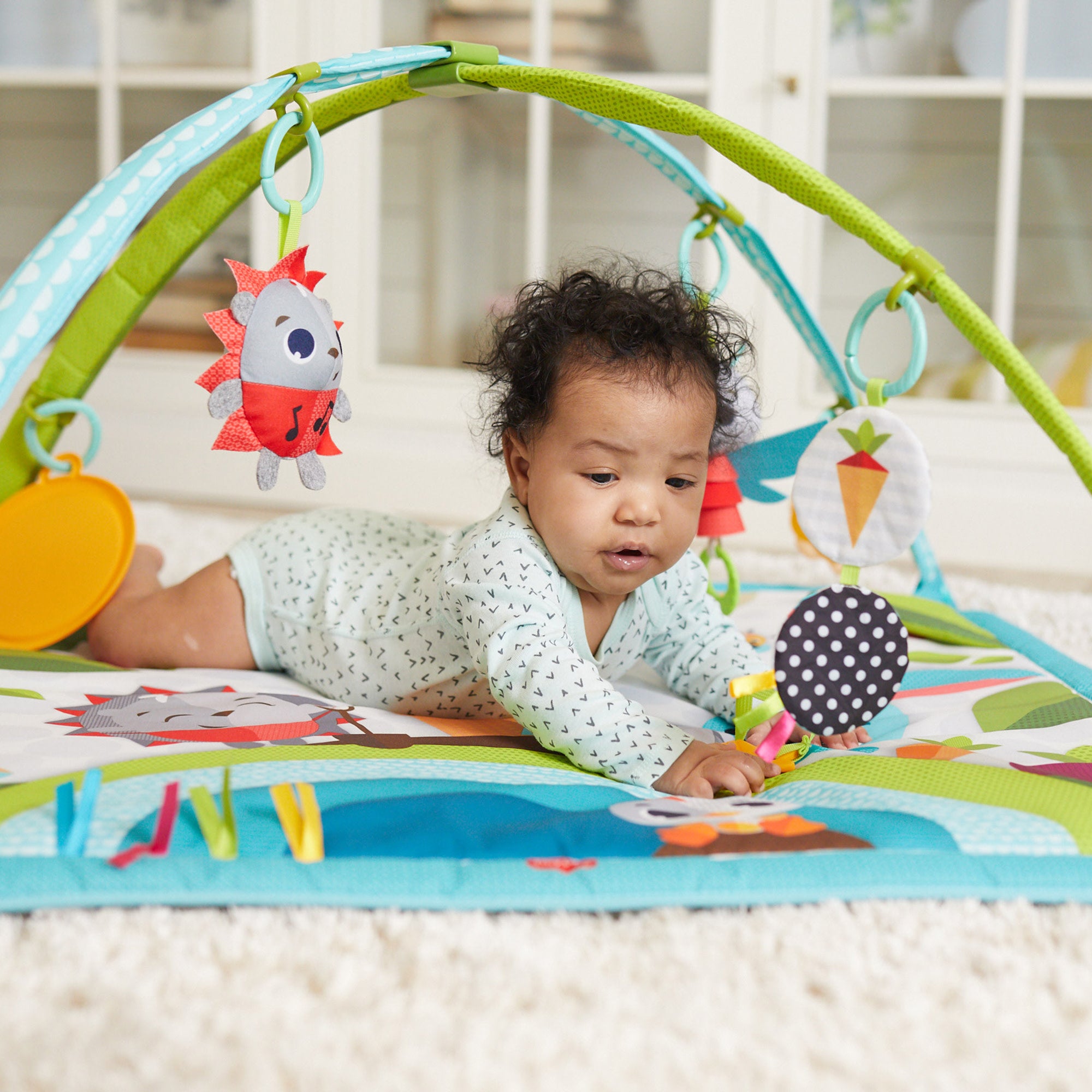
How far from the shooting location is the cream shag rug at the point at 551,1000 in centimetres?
49

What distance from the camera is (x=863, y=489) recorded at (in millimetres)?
758

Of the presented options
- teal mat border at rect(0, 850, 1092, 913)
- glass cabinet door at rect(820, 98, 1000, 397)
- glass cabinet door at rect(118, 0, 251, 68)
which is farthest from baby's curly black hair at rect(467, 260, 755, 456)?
glass cabinet door at rect(118, 0, 251, 68)

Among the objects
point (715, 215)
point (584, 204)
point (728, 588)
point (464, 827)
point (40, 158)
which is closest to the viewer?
point (464, 827)

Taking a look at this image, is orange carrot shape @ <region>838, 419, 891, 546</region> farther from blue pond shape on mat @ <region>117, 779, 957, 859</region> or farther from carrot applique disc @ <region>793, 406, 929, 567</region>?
blue pond shape on mat @ <region>117, 779, 957, 859</region>

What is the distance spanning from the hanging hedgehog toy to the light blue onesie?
0.16 meters

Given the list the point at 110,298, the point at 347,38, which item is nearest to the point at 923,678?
the point at 110,298

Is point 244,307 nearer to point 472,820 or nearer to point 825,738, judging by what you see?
point 472,820

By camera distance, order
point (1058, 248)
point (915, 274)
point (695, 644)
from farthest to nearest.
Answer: point (1058, 248), point (695, 644), point (915, 274)

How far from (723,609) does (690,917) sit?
0.67 metres

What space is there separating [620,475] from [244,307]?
0.28m

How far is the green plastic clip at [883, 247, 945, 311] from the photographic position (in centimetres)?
74

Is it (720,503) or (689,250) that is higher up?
(689,250)

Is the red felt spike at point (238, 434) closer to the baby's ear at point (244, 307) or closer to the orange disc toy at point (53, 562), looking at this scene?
the baby's ear at point (244, 307)

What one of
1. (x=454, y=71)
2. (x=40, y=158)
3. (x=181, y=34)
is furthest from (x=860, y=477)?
(x=40, y=158)
